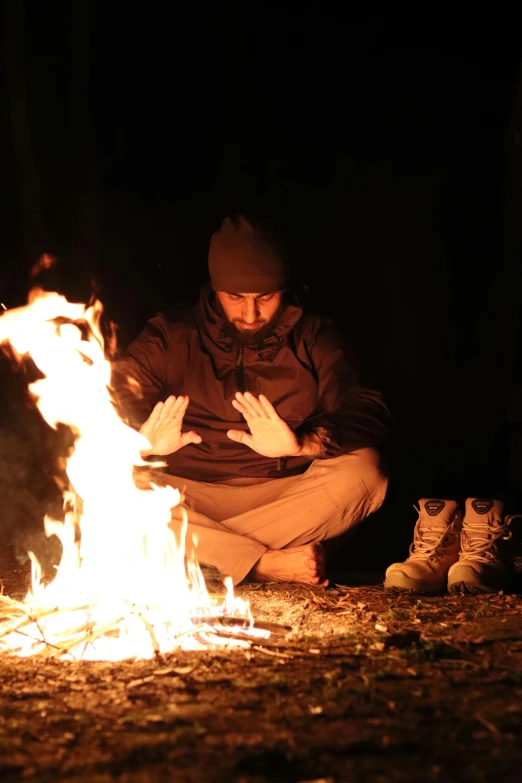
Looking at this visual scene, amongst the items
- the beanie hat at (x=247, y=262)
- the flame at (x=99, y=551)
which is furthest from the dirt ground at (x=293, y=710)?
the beanie hat at (x=247, y=262)

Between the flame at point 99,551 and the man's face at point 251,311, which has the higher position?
the man's face at point 251,311

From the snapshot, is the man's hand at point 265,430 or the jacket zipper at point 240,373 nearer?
the man's hand at point 265,430

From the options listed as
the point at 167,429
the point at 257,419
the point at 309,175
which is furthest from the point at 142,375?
the point at 309,175

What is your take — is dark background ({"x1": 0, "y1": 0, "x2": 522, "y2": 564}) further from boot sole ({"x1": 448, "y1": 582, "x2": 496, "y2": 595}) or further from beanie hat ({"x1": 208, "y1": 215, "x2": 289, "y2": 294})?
beanie hat ({"x1": 208, "y1": 215, "x2": 289, "y2": 294})

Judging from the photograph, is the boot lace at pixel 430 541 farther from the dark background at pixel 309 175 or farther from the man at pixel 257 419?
the dark background at pixel 309 175

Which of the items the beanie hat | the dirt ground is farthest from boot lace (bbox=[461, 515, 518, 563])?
the beanie hat

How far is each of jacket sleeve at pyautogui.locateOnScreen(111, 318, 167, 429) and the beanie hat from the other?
497 millimetres

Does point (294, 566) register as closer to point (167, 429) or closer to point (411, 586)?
point (411, 586)

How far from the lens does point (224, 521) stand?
16.5ft

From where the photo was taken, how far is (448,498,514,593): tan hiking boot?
4.46 metres

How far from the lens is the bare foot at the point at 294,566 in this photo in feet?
15.2

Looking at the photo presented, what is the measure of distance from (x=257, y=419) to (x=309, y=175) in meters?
3.32

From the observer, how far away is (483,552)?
462cm

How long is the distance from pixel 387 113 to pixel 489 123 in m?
0.79
